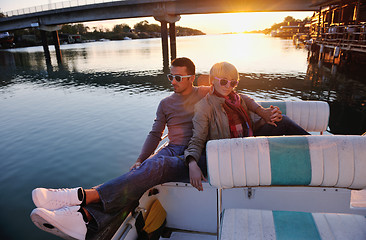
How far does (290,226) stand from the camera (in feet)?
7.36

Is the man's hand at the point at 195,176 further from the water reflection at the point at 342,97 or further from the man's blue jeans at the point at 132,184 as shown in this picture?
the water reflection at the point at 342,97

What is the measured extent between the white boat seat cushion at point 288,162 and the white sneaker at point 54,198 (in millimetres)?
1400

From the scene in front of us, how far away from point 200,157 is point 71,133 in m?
7.19

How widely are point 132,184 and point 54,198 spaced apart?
77 cm

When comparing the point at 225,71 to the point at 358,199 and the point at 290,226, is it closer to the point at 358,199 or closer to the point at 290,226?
the point at 290,226

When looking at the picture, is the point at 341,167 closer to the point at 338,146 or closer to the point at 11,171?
the point at 338,146

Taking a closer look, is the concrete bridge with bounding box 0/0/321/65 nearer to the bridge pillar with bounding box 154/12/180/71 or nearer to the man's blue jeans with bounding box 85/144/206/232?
the bridge pillar with bounding box 154/12/180/71

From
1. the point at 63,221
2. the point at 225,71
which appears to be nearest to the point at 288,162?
the point at 225,71

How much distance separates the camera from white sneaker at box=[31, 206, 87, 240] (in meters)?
2.28

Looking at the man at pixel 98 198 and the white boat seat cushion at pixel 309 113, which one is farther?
the white boat seat cushion at pixel 309 113

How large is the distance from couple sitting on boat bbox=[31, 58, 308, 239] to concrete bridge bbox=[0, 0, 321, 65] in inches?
1025

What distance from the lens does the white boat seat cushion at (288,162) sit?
91.5 inches

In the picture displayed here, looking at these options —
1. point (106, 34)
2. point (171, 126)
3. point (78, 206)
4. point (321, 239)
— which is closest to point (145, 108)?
point (171, 126)

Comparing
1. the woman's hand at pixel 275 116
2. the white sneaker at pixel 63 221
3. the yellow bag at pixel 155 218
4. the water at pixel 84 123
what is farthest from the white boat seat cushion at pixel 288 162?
the water at pixel 84 123
